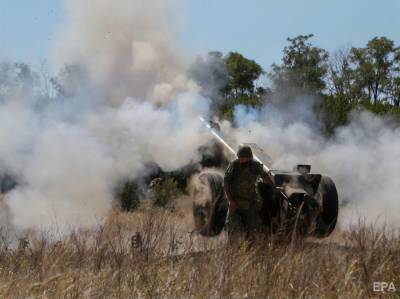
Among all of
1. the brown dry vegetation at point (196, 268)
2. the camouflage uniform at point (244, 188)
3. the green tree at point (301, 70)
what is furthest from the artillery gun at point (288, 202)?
the green tree at point (301, 70)

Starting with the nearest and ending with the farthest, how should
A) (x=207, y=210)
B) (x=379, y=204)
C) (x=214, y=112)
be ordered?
1. (x=207, y=210)
2. (x=379, y=204)
3. (x=214, y=112)

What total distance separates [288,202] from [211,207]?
6.25ft

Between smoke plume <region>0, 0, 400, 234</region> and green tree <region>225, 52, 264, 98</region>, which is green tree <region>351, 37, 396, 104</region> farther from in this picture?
smoke plume <region>0, 0, 400, 234</region>

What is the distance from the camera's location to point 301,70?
30.9 m

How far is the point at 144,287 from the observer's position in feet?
23.0

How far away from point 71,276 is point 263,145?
7997mm

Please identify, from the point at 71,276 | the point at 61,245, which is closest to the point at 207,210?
the point at 61,245

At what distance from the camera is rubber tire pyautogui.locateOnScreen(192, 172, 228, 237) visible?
12.6m

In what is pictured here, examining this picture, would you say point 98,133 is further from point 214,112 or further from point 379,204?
point 379,204

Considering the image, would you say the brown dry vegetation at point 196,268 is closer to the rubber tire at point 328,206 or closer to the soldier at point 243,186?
the soldier at point 243,186

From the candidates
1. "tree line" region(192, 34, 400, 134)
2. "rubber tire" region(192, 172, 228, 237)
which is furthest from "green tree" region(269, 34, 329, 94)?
"rubber tire" region(192, 172, 228, 237)

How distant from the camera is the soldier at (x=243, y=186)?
10.6 metres

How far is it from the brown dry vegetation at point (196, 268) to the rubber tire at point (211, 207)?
4.29 meters

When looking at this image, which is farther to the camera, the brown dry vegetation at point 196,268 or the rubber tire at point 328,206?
the rubber tire at point 328,206
